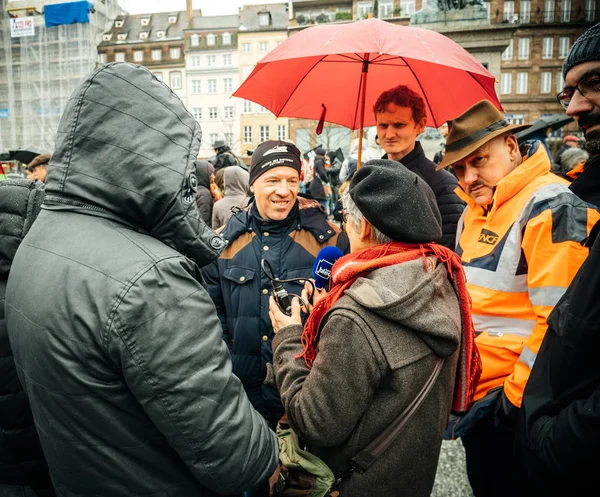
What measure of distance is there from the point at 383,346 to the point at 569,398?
64cm

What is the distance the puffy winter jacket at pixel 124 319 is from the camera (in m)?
1.18

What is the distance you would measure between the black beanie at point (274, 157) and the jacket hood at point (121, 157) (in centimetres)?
129

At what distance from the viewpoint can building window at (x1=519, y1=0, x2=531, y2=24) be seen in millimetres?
41031

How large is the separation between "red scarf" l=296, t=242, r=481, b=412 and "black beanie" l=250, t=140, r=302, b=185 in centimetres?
105

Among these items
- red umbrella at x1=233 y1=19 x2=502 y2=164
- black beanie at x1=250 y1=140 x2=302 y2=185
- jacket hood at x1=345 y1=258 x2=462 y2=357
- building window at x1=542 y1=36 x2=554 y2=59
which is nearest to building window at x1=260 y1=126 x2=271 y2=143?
building window at x1=542 y1=36 x2=554 y2=59

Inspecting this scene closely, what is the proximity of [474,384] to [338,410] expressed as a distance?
801 millimetres

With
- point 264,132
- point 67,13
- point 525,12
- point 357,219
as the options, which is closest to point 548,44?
point 525,12

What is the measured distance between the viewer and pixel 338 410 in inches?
59.7

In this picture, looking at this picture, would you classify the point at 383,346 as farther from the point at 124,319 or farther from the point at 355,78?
the point at 355,78

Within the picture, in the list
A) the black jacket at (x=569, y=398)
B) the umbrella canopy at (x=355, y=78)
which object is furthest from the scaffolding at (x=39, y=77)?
the black jacket at (x=569, y=398)

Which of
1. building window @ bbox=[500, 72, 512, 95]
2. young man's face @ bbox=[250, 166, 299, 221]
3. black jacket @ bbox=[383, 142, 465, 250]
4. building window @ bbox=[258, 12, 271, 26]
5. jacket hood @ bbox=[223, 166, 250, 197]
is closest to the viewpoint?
young man's face @ bbox=[250, 166, 299, 221]

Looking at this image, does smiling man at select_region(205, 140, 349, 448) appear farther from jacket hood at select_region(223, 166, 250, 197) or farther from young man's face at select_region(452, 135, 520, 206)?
jacket hood at select_region(223, 166, 250, 197)

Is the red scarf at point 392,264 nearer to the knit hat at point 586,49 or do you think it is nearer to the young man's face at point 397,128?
the knit hat at point 586,49

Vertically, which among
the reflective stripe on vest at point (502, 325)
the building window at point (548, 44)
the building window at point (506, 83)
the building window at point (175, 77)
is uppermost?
the building window at point (548, 44)
